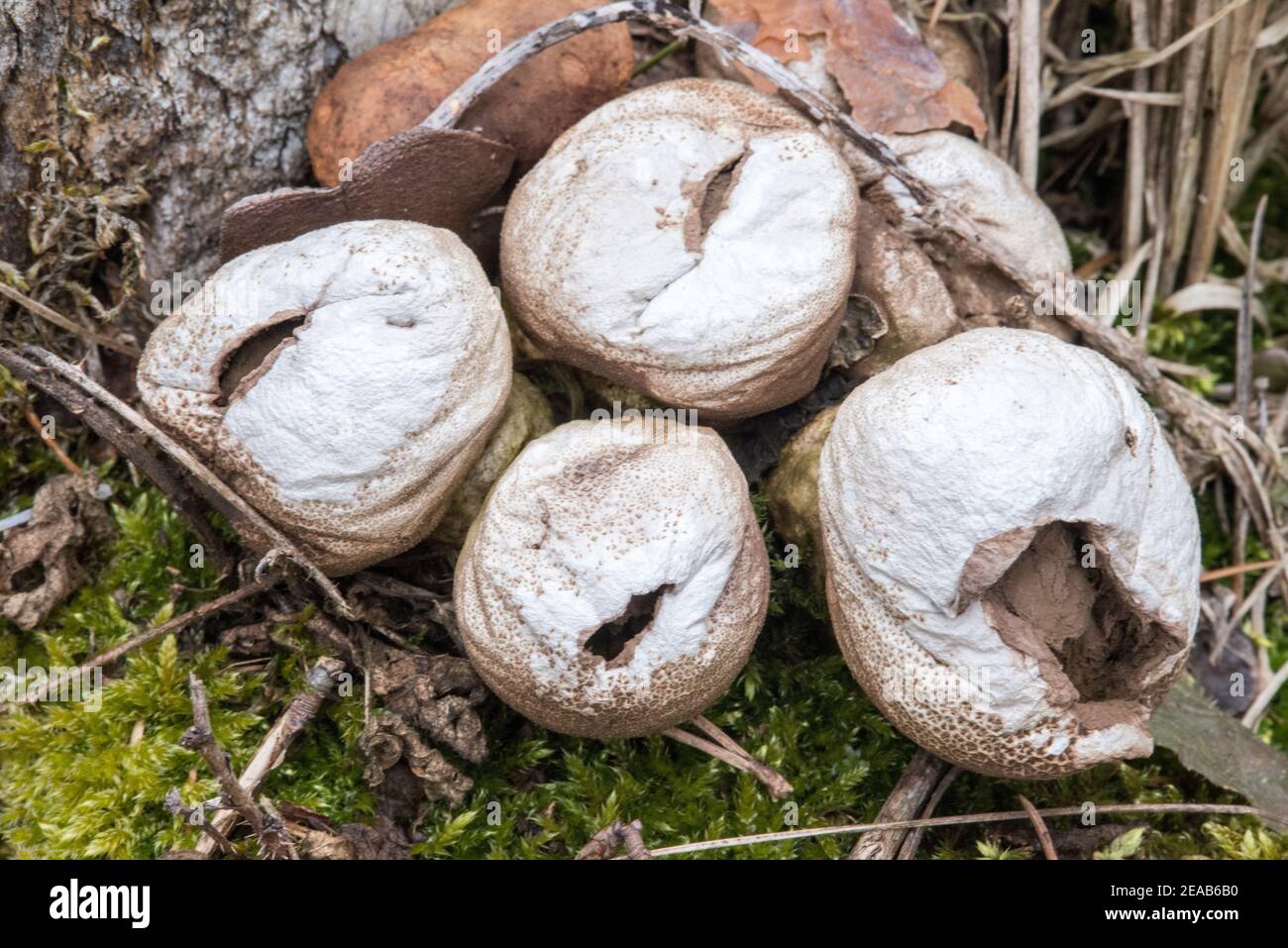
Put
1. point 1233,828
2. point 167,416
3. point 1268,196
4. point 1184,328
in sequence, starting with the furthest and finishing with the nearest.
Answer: point 1268,196
point 1184,328
point 1233,828
point 167,416

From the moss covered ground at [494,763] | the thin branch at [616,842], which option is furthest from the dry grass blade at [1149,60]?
the thin branch at [616,842]

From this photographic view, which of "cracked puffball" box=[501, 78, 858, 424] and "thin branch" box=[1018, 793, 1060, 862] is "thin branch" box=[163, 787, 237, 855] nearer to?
"cracked puffball" box=[501, 78, 858, 424]

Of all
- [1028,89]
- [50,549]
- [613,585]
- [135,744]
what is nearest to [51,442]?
[50,549]

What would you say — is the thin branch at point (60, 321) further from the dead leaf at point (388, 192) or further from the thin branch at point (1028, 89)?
the thin branch at point (1028, 89)

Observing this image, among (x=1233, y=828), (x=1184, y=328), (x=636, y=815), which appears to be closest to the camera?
(x=636, y=815)

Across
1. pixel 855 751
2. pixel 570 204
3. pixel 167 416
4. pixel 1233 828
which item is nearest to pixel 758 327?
pixel 570 204

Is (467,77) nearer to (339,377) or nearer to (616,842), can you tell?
(339,377)

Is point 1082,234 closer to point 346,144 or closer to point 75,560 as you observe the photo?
point 346,144
